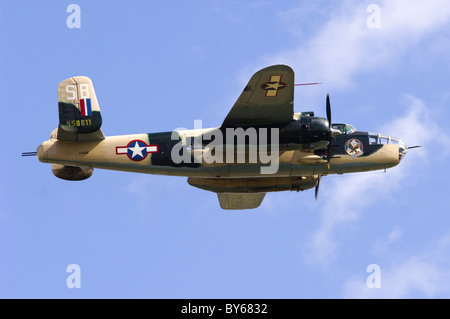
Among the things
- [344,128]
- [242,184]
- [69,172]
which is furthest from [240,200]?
[69,172]

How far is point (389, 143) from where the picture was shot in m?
39.5

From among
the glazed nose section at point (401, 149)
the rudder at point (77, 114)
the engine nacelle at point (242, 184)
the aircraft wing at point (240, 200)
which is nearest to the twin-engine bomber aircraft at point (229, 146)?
the rudder at point (77, 114)

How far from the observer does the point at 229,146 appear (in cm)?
3716

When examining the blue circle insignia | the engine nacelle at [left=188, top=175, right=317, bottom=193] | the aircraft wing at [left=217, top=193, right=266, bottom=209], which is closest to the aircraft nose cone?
the blue circle insignia

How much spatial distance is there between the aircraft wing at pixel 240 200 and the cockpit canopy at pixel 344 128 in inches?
250

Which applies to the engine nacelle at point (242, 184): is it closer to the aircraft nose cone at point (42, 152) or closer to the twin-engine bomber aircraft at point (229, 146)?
the twin-engine bomber aircraft at point (229, 146)

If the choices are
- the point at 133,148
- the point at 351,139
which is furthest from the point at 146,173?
the point at 351,139

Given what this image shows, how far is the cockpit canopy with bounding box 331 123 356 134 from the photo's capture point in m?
38.8

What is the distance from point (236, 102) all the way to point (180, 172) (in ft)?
14.1

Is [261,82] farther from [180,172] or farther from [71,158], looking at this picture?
[71,158]

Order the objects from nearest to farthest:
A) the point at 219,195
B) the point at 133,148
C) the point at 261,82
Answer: the point at 261,82
the point at 133,148
the point at 219,195

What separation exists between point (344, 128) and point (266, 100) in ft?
15.9

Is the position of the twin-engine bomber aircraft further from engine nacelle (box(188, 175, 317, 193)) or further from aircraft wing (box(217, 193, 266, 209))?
aircraft wing (box(217, 193, 266, 209))

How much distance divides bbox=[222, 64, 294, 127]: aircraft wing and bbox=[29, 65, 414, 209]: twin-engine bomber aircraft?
0.04 m
